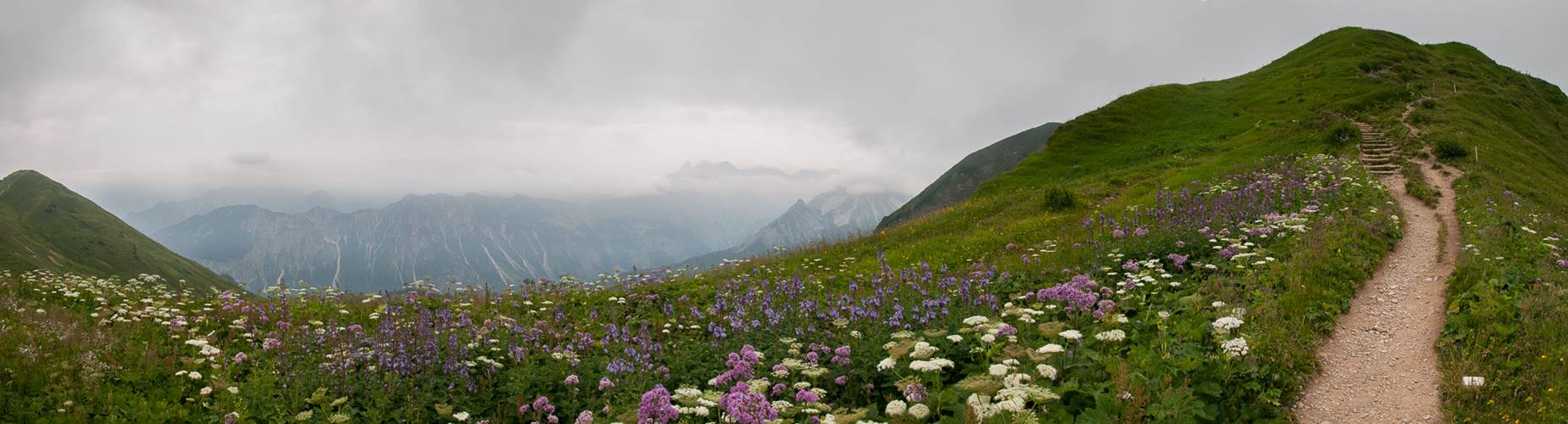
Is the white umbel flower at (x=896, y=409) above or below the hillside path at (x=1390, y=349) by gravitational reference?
above

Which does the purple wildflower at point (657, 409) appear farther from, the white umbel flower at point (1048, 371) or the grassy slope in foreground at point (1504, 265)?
the grassy slope in foreground at point (1504, 265)

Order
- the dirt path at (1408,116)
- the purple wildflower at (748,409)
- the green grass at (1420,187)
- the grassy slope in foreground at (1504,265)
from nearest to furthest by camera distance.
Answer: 1. the purple wildflower at (748,409)
2. the grassy slope in foreground at (1504,265)
3. the green grass at (1420,187)
4. the dirt path at (1408,116)

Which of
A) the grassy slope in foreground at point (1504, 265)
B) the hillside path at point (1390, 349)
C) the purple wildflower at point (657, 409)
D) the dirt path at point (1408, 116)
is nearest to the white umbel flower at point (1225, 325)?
the hillside path at point (1390, 349)

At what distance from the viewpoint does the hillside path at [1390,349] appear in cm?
679

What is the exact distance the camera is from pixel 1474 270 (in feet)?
33.0

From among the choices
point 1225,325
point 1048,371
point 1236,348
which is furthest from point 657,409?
point 1225,325

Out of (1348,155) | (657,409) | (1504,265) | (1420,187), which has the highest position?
(1348,155)

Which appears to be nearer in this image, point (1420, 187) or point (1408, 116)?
point (1420, 187)

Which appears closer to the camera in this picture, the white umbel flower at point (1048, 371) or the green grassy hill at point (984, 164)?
the white umbel flower at point (1048, 371)

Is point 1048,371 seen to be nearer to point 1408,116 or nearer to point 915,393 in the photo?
point 915,393

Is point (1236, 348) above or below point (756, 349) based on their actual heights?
above

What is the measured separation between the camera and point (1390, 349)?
8.28 meters

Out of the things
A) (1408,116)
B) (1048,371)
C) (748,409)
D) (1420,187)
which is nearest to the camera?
(748,409)

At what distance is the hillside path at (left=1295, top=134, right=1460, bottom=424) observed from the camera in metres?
6.79
